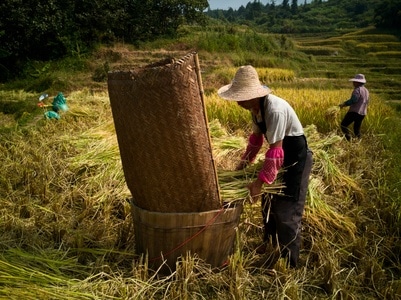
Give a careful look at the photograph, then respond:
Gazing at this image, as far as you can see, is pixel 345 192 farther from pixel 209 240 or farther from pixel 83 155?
pixel 83 155

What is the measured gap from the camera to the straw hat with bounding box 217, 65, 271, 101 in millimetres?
1966

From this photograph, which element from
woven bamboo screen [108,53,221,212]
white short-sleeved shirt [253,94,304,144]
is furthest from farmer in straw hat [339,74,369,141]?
woven bamboo screen [108,53,221,212]

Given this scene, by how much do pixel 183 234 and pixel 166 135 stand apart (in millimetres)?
563

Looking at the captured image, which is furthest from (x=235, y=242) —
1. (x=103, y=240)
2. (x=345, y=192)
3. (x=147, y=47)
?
(x=147, y=47)

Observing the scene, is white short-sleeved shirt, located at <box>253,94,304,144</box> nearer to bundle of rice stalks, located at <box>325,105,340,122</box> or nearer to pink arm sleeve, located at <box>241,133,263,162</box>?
pink arm sleeve, located at <box>241,133,263,162</box>

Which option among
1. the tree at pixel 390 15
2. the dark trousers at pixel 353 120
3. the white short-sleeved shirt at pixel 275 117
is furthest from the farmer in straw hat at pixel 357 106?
the tree at pixel 390 15

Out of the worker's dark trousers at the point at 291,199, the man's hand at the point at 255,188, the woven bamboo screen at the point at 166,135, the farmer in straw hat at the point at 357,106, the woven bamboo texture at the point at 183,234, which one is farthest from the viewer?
the farmer in straw hat at the point at 357,106

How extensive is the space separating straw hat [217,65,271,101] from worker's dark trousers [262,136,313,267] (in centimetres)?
38

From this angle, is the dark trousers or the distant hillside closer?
the dark trousers

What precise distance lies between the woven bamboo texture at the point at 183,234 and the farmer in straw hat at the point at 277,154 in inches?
9.4

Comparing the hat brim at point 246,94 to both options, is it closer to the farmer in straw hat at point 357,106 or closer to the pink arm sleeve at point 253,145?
the pink arm sleeve at point 253,145

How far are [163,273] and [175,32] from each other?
16173mm

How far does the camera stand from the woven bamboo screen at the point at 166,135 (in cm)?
171

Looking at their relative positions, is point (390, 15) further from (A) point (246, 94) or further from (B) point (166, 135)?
(B) point (166, 135)
